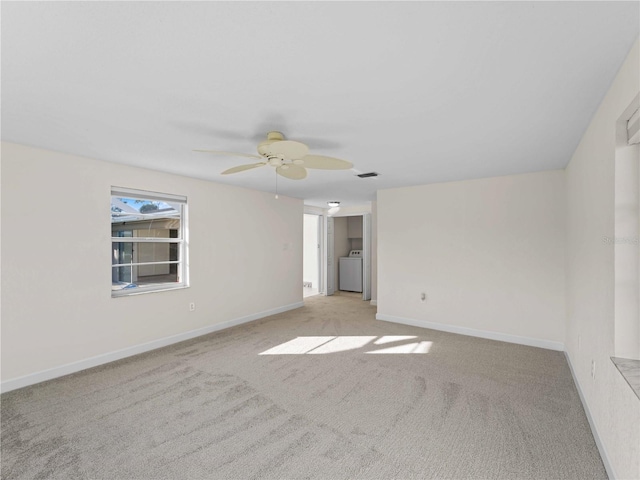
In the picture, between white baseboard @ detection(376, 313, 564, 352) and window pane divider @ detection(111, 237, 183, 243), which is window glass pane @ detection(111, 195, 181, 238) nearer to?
window pane divider @ detection(111, 237, 183, 243)

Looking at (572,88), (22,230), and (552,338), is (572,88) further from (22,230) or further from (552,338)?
(22,230)

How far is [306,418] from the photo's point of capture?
2354 mm

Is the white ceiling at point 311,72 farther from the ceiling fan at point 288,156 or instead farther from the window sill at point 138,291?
the window sill at point 138,291

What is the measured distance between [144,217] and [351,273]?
5367 mm

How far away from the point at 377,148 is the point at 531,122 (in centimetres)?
120

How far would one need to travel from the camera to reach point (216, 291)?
4668 mm

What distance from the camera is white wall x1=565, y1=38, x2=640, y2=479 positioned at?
151cm

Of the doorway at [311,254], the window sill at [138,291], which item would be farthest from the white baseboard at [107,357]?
the doorway at [311,254]

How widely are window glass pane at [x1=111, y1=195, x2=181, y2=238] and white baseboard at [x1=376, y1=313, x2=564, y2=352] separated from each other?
11.7ft

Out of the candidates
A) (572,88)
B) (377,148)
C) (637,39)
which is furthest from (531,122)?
(377,148)

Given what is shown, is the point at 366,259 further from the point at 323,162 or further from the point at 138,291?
the point at 323,162

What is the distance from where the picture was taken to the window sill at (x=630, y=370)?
1.34m

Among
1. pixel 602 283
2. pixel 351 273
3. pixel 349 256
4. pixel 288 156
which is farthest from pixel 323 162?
pixel 349 256

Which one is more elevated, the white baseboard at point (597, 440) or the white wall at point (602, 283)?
the white wall at point (602, 283)
